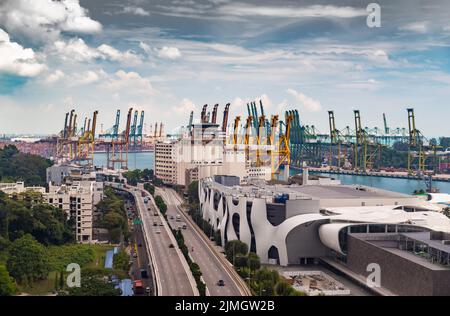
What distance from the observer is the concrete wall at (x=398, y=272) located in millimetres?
6539

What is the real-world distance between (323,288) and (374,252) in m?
0.78

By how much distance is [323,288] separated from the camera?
8.05 metres

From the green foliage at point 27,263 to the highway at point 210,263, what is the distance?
212 cm

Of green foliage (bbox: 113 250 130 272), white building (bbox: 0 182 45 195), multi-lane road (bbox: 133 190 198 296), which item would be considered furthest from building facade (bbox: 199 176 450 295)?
white building (bbox: 0 182 45 195)

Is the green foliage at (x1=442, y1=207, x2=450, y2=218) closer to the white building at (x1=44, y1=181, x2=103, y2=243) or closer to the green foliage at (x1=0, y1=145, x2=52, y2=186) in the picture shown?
the white building at (x1=44, y1=181, x2=103, y2=243)

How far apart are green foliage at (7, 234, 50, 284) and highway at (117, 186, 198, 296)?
4.87 ft

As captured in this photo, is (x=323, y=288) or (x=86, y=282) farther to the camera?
(x=323, y=288)

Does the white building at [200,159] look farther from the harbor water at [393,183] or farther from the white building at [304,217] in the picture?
the white building at [304,217]

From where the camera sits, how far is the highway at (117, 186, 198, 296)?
25.3 ft

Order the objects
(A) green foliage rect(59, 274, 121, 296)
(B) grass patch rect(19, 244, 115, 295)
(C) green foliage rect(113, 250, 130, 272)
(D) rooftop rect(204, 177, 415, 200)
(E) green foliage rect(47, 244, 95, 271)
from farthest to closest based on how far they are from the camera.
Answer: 1. (D) rooftop rect(204, 177, 415, 200)
2. (E) green foliage rect(47, 244, 95, 271)
3. (C) green foliage rect(113, 250, 130, 272)
4. (B) grass patch rect(19, 244, 115, 295)
5. (A) green foliage rect(59, 274, 121, 296)

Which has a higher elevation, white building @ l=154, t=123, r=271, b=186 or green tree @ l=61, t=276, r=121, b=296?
white building @ l=154, t=123, r=271, b=186

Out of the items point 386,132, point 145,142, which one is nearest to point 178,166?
point 386,132
